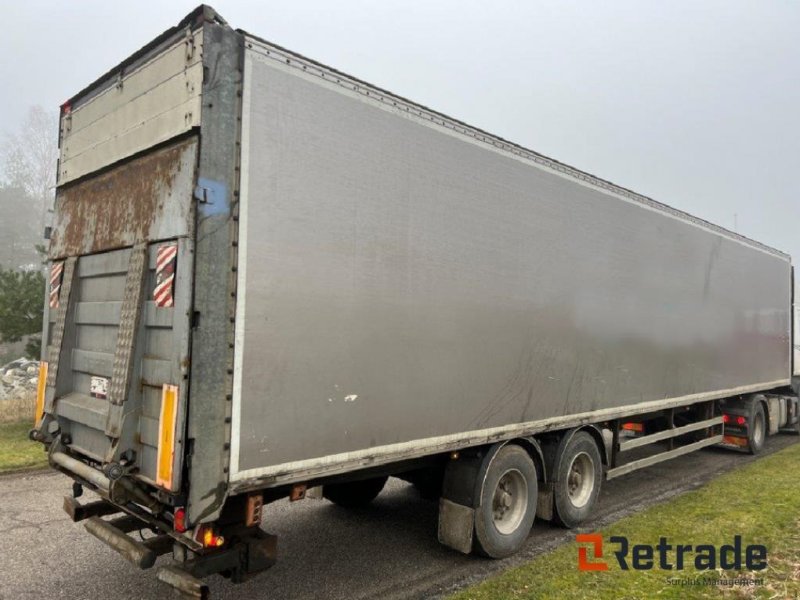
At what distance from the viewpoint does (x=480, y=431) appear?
4.91m

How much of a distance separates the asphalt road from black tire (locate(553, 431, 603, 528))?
8.6 inches

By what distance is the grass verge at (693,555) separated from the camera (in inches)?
170

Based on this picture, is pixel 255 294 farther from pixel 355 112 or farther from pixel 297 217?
pixel 355 112

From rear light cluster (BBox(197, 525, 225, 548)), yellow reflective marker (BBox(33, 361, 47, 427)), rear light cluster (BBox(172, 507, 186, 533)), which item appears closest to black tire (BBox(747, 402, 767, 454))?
rear light cluster (BBox(197, 525, 225, 548))

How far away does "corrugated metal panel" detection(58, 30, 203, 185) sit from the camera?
3.43 metres

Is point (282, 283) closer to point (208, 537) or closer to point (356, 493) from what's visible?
point (208, 537)

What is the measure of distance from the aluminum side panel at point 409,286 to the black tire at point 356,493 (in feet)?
6.16

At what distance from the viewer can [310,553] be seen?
17.5ft

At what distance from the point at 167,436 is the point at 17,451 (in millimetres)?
7827

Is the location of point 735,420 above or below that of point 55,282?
below

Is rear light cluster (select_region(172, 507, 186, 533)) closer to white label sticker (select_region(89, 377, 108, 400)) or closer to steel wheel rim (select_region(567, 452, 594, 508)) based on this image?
white label sticker (select_region(89, 377, 108, 400))

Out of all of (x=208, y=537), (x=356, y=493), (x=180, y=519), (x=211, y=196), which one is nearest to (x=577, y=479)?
(x=356, y=493)

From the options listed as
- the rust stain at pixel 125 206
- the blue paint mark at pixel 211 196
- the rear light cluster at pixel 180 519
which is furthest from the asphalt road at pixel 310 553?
the blue paint mark at pixel 211 196

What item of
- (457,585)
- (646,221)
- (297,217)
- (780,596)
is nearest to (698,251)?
(646,221)
